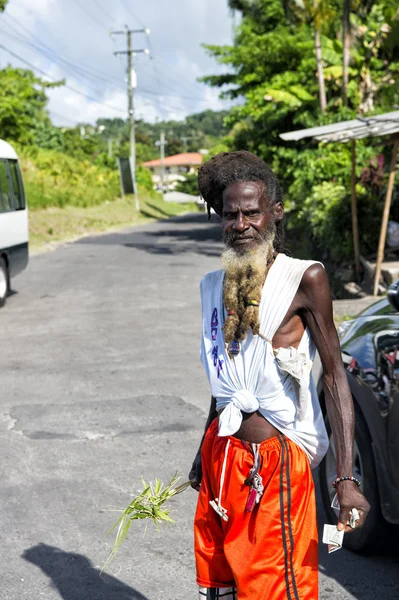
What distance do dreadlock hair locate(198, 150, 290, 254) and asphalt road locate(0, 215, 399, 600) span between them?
199 centimetres

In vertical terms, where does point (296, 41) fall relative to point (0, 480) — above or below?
above

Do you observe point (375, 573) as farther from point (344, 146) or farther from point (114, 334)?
point (344, 146)

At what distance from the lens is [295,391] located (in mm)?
2695

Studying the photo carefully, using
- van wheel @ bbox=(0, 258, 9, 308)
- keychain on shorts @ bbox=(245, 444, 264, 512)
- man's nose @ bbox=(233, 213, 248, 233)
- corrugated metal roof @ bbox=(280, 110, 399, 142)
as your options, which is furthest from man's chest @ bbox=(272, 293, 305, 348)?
van wheel @ bbox=(0, 258, 9, 308)

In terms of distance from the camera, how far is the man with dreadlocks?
8.61 ft

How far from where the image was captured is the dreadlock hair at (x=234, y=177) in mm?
2799

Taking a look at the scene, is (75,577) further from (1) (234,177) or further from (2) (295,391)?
(1) (234,177)

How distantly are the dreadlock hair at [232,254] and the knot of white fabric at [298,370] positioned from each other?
0.11m

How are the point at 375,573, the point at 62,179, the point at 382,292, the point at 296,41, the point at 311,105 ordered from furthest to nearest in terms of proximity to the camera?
the point at 62,179 < the point at 296,41 < the point at 311,105 < the point at 382,292 < the point at 375,573

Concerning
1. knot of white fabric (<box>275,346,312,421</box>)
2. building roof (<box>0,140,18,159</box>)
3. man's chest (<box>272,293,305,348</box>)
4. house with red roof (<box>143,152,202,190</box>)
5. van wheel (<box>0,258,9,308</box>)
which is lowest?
house with red roof (<box>143,152,202,190</box>)

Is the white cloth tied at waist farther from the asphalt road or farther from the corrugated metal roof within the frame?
the corrugated metal roof

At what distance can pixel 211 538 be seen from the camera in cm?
276

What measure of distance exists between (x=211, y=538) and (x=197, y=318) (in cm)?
934

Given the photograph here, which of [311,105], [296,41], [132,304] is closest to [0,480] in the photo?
[132,304]
